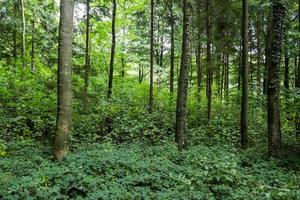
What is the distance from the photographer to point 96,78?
79.8 ft

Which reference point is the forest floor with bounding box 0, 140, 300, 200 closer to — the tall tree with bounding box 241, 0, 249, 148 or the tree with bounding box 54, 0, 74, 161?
the tree with bounding box 54, 0, 74, 161

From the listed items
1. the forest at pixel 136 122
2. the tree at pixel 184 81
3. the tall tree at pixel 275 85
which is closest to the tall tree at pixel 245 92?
the forest at pixel 136 122

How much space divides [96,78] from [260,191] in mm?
19125

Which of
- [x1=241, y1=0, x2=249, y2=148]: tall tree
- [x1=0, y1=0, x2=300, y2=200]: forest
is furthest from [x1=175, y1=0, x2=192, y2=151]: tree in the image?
[x1=241, y1=0, x2=249, y2=148]: tall tree

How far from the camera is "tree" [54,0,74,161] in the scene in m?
7.88

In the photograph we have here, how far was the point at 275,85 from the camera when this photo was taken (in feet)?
33.7

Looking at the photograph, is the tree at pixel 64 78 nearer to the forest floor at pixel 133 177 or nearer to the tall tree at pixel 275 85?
the forest floor at pixel 133 177

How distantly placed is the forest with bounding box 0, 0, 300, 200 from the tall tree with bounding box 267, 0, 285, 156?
0.10 feet

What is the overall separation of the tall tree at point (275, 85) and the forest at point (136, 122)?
32 millimetres

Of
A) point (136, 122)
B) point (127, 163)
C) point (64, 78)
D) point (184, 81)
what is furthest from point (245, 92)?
point (64, 78)

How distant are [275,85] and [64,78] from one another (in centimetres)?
648

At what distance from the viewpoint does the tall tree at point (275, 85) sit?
10.3 metres

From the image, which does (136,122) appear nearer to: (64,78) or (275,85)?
(275,85)

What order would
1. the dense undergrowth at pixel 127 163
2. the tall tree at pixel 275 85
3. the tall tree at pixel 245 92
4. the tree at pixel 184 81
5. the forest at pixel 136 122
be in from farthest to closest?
the tall tree at pixel 245 92 < the tree at pixel 184 81 < the tall tree at pixel 275 85 < the forest at pixel 136 122 < the dense undergrowth at pixel 127 163
